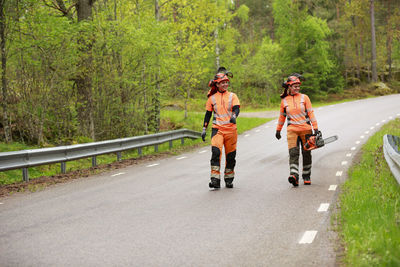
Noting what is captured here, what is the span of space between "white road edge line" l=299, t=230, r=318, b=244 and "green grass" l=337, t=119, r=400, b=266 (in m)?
0.34

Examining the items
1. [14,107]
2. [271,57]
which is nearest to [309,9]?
[271,57]

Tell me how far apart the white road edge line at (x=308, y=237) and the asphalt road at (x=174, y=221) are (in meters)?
0.01

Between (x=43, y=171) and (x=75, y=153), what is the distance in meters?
1.72

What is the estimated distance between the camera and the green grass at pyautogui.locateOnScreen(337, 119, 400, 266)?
4.73m

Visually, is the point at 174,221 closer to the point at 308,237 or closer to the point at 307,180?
the point at 308,237

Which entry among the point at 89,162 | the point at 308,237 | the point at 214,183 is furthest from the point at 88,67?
the point at 308,237

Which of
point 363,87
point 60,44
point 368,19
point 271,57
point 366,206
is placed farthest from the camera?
point 368,19

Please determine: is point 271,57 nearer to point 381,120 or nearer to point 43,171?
point 381,120

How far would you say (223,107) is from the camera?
32.4 feet

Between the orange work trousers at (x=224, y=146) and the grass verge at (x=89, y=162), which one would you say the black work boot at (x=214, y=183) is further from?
the grass verge at (x=89, y=162)

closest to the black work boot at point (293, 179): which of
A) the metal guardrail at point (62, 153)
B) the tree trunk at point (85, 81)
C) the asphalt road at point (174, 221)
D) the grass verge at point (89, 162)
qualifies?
the asphalt road at point (174, 221)

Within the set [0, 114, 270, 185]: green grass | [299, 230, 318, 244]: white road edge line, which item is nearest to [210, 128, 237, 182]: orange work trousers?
[299, 230, 318, 244]: white road edge line

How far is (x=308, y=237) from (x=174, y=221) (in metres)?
1.94

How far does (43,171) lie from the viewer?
14.1 meters
